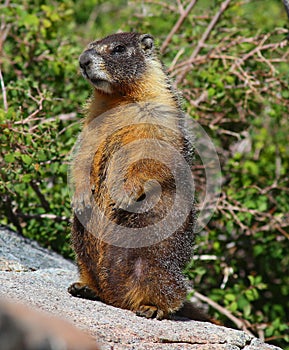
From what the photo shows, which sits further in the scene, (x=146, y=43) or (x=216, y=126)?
(x=216, y=126)

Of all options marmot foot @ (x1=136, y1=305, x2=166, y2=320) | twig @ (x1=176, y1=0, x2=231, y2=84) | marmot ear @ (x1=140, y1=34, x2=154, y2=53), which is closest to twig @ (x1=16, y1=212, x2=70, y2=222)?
marmot ear @ (x1=140, y1=34, x2=154, y2=53)

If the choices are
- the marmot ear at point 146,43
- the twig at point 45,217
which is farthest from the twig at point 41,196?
the marmot ear at point 146,43

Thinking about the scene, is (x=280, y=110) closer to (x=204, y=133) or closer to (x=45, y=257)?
(x=204, y=133)

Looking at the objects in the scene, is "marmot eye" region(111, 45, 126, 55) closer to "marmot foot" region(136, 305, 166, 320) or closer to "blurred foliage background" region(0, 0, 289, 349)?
"blurred foliage background" region(0, 0, 289, 349)

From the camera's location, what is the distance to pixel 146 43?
5.62 m

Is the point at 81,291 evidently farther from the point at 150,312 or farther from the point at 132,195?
the point at 132,195

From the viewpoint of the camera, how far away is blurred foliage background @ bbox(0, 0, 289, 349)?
6.54 metres

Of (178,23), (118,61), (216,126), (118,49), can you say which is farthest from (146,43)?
(178,23)

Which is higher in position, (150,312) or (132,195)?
(132,195)

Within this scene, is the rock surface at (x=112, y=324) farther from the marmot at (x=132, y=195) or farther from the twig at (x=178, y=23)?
the twig at (x=178, y=23)

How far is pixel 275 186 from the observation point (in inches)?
284

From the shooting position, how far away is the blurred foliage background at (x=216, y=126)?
6.54m

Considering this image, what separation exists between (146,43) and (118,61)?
0.39 m

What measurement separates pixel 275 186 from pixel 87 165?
2.83m
